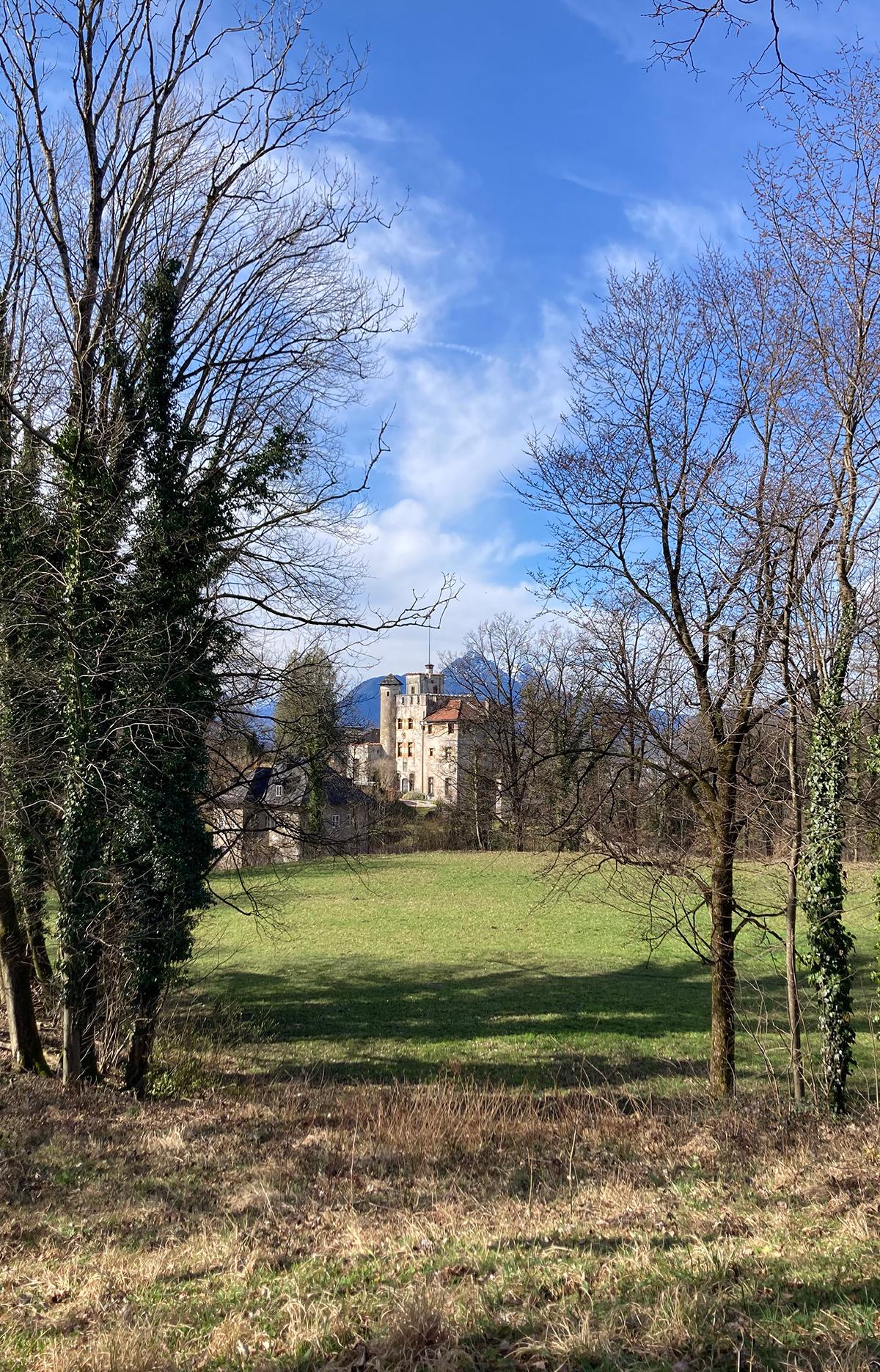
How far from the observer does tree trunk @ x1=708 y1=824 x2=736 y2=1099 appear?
11836 mm

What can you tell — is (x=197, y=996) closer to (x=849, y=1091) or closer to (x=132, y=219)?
(x=849, y=1091)

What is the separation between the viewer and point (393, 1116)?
367 inches

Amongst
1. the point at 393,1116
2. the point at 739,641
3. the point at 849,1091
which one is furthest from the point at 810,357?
the point at 393,1116

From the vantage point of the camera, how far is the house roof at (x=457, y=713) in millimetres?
52719

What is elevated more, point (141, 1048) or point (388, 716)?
point (388, 716)

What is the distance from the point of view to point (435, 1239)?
218 inches

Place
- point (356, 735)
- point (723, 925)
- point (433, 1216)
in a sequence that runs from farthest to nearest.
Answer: point (356, 735)
point (723, 925)
point (433, 1216)

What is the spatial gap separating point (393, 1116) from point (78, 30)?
1395 centimetres

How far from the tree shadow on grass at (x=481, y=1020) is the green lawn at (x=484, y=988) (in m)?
0.06

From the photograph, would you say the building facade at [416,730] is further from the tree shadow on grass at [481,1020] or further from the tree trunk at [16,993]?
the tree trunk at [16,993]

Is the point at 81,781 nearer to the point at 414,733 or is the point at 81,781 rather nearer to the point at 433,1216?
the point at 433,1216

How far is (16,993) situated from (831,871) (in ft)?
33.8

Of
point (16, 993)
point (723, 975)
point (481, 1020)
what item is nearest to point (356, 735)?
point (481, 1020)

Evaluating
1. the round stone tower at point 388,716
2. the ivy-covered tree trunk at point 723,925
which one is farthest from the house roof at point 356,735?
the round stone tower at point 388,716
